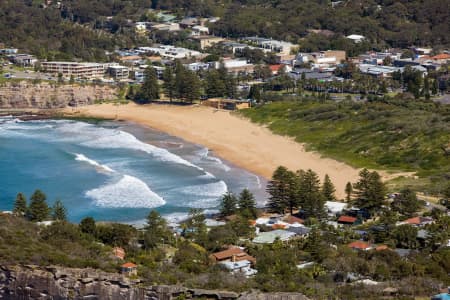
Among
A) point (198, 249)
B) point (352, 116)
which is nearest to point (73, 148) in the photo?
point (352, 116)

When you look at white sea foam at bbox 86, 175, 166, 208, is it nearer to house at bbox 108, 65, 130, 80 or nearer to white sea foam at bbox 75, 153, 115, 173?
white sea foam at bbox 75, 153, 115, 173

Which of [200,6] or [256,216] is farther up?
[200,6]

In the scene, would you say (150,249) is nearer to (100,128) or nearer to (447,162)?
(447,162)

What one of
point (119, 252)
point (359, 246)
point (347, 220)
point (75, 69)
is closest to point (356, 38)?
point (75, 69)

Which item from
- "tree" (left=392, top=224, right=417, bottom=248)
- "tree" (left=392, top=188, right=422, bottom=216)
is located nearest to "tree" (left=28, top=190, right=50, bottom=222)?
"tree" (left=392, top=224, right=417, bottom=248)

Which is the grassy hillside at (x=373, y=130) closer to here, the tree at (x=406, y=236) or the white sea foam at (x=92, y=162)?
the white sea foam at (x=92, y=162)

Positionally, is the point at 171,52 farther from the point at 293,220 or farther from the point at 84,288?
the point at 84,288

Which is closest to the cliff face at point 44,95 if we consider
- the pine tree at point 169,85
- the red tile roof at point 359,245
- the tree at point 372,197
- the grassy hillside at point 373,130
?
the pine tree at point 169,85
